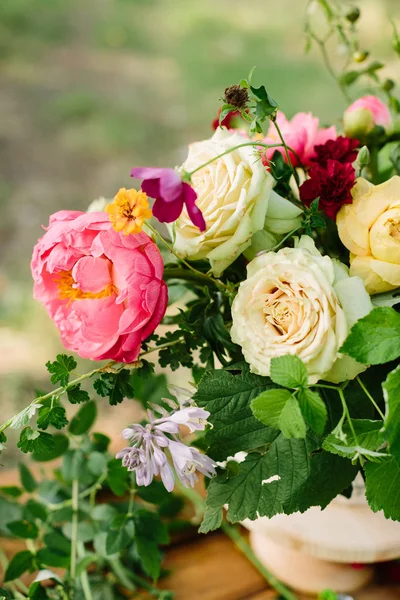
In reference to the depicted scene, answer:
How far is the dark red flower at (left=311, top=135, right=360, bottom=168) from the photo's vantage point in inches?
23.7

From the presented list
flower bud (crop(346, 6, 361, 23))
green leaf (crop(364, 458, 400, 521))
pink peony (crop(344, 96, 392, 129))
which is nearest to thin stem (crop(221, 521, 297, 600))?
green leaf (crop(364, 458, 400, 521))

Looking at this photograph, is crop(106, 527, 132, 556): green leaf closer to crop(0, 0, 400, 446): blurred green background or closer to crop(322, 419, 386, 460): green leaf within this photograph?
crop(322, 419, 386, 460): green leaf

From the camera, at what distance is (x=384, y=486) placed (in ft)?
1.73

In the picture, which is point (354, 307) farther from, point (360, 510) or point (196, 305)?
point (360, 510)

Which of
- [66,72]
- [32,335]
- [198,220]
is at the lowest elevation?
[198,220]

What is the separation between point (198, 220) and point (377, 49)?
2443mm

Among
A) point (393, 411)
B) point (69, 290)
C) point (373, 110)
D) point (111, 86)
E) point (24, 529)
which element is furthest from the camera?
point (111, 86)

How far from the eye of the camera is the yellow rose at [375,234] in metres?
0.54

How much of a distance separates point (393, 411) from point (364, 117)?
0.32m

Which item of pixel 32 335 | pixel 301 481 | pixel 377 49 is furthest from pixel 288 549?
pixel 377 49

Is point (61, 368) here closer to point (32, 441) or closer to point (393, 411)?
point (32, 441)

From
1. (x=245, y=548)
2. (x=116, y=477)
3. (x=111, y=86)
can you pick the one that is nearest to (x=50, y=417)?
(x=116, y=477)

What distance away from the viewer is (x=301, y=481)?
1.79 feet

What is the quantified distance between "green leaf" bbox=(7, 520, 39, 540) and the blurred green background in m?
0.88
